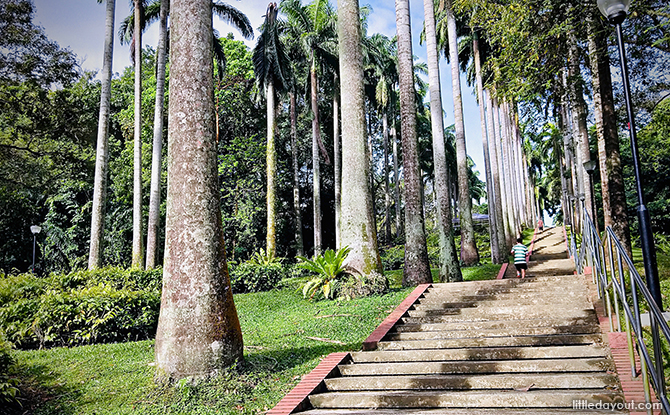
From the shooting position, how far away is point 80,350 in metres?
8.09

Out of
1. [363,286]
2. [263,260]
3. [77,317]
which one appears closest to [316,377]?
[363,286]

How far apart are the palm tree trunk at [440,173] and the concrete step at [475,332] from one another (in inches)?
244

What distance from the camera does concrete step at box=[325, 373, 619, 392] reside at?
4695 mm

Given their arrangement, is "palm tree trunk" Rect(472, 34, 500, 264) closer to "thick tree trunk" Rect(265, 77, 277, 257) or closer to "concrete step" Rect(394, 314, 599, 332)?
"thick tree trunk" Rect(265, 77, 277, 257)

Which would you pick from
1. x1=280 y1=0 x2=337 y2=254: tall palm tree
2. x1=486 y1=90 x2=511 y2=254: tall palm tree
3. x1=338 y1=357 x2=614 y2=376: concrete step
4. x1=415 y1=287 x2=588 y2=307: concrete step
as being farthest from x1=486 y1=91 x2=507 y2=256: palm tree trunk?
x1=338 y1=357 x2=614 y2=376: concrete step

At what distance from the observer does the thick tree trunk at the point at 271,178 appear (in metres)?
20.0

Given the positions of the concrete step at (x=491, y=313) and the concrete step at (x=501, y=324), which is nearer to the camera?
the concrete step at (x=501, y=324)

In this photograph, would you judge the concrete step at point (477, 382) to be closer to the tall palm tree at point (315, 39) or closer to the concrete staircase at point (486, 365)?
the concrete staircase at point (486, 365)

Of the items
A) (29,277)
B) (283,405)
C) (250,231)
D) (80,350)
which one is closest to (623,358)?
(283,405)

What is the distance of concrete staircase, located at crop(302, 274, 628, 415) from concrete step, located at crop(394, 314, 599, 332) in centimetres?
1

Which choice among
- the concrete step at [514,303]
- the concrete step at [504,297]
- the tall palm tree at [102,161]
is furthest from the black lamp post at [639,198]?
the tall palm tree at [102,161]

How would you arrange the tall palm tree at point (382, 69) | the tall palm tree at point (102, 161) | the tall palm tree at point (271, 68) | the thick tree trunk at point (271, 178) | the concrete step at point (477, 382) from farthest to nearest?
1. the tall palm tree at point (382, 69)
2. the tall palm tree at point (271, 68)
3. the thick tree trunk at point (271, 178)
4. the tall palm tree at point (102, 161)
5. the concrete step at point (477, 382)

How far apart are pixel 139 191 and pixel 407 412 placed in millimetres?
17413

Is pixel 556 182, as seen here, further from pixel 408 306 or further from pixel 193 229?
pixel 193 229
